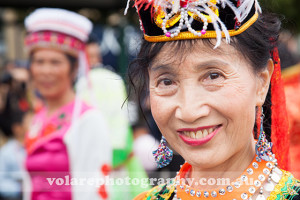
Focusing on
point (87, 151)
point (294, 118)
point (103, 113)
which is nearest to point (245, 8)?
point (87, 151)

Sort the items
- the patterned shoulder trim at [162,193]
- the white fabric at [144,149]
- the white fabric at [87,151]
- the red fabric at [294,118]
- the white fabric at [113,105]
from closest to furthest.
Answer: the patterned shoulder trim at [162,193] → the white fabric at [87,151] → the red fabric at [294,118] → the white fabric at [113,105] → the white fabric at [144,149]

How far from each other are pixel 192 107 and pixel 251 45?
0.28 m

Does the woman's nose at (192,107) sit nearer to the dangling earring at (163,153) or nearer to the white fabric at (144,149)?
the dangling earring at (163,153)

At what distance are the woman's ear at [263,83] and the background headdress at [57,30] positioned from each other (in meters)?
2.08

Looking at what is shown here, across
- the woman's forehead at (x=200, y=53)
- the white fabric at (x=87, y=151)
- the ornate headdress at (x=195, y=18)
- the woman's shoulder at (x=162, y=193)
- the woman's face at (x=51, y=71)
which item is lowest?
the white fabric at (x=87, y=151)

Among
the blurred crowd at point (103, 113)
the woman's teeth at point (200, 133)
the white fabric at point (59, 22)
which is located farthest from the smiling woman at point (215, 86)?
the white fabric at point (59, 22)

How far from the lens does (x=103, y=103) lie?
4.25 metres

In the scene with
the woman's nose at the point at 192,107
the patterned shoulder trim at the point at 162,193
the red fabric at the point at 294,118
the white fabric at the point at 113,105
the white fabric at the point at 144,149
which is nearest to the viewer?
the woman's nose at the point at 192,107

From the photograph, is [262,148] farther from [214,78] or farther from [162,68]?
[162,68]

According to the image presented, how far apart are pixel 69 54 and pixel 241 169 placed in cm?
231

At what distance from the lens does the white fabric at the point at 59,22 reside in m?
3.56

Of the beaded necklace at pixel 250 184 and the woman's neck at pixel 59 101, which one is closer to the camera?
the beaded necklace at pixel 250 184

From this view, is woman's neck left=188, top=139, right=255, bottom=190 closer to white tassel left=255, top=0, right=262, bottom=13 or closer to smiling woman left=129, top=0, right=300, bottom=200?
smiling woman left=129, top=0, right=300, bottom=200

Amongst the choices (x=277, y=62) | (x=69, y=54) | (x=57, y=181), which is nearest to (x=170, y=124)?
(x=277, y=62)
